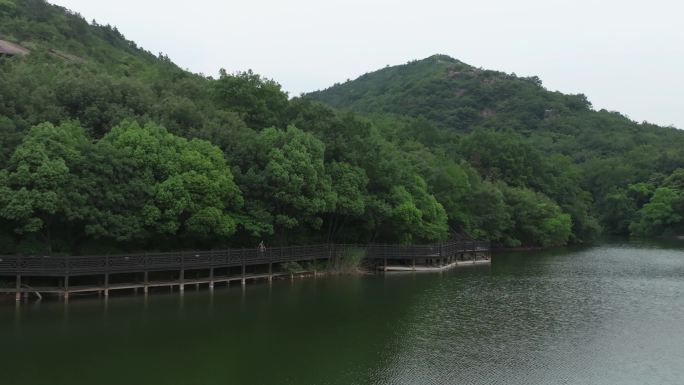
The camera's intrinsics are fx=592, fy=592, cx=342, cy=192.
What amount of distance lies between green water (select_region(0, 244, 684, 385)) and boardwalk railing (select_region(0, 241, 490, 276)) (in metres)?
1.62

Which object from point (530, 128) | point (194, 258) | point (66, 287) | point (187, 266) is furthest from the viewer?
point (530, 128)

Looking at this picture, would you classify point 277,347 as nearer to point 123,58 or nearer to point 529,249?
point 529,249

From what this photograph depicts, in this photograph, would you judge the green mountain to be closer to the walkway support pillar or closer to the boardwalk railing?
the boardwalk railing

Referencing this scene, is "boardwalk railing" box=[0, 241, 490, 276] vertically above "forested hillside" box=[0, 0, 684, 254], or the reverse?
"forested hillside" box=[0, 0, 684, 254]

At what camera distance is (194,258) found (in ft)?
112

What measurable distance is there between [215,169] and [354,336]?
15716mm

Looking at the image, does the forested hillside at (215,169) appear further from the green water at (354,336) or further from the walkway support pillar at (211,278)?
the green water at (354,336)

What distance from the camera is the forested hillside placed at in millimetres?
30359

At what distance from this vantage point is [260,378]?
1816cm

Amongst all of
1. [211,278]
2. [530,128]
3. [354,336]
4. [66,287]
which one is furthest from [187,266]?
[530,128]

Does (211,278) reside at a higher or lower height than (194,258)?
lower

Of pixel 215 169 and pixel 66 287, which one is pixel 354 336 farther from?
pixel 215 169

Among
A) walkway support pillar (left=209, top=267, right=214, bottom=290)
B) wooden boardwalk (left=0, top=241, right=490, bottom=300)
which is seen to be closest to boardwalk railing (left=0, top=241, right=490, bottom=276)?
wooden boardwalk (left=0, top=241, right=490, bottom=300)

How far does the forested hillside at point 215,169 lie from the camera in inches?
1195
